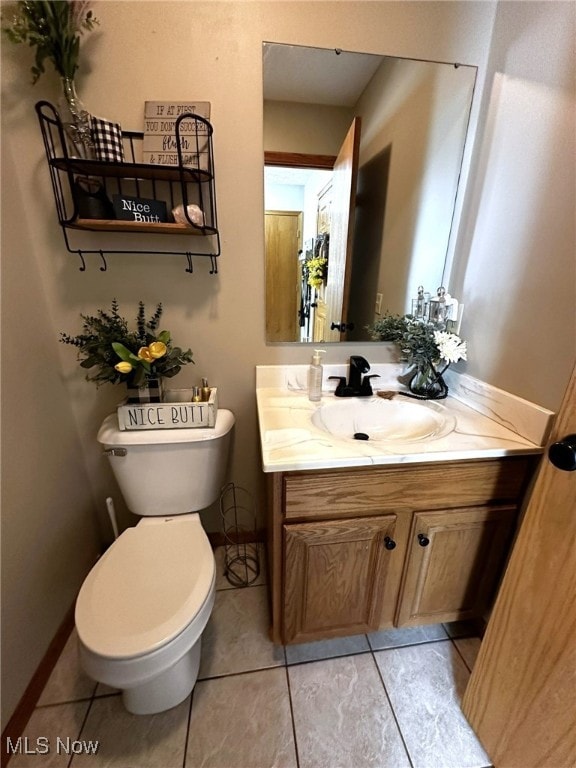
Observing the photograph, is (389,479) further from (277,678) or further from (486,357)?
(277,678)

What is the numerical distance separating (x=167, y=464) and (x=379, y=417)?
795mm

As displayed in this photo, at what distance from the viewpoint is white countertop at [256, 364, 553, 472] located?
812 mm

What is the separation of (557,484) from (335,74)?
4.47ft

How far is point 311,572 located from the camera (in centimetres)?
93

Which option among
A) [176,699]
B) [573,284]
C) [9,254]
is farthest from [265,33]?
[176,699]

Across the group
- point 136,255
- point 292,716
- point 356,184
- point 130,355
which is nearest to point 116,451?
point 130,355

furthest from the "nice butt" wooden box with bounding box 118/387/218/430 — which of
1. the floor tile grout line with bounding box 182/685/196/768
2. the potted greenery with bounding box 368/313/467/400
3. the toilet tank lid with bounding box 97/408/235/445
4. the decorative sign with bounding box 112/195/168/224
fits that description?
the floor tile grout line with bounding box 182/685/196/768

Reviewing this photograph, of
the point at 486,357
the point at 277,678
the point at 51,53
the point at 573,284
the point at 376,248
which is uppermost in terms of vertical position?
the point at 51,53

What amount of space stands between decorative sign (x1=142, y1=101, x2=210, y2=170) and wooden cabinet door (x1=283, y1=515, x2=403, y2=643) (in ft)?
3.91

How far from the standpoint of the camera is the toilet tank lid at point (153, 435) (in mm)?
1064

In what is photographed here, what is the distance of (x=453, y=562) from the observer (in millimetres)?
1006

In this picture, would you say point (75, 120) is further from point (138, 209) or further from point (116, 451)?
point (116, 451)

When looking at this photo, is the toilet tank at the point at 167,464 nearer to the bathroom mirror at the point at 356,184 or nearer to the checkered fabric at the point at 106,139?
the bathroom mirror at the point at 356,184

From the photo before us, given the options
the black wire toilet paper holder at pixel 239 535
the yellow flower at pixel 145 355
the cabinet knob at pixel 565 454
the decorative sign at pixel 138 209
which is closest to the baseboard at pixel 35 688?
the black wire toilet paper holder at pixel 239 535
